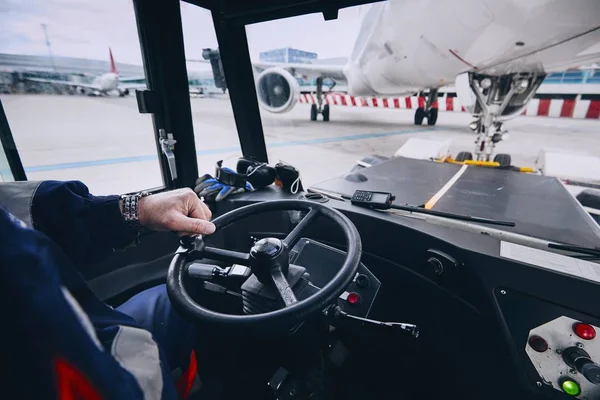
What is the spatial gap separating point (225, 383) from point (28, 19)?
5.88 ft

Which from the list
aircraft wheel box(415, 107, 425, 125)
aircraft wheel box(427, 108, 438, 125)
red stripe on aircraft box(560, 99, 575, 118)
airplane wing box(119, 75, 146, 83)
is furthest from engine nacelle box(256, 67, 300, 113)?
red stripe on aircraft box(560, 99, 575, 118)

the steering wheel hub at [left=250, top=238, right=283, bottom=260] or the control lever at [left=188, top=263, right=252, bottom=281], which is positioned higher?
the steering wheel hub at [left=250, top=238, right=283, bottom=260]

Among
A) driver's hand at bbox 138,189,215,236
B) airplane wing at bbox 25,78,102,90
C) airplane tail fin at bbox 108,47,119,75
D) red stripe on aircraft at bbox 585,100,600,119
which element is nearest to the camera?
driver's hand at bbox 138,189,215,236

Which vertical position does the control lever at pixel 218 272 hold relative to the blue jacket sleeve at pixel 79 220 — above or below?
below

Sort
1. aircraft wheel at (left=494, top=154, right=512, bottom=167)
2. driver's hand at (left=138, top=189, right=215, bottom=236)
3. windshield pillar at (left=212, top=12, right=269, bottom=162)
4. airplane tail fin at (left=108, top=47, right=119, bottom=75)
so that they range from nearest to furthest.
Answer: driver's hand at (left=138, top=189, right=215, bottom=236) < airplane tail fin at (left=108, top=47, right=119, bottom=75) < windshield pillar at (left=212, top=12, right=269, bottom=162) < aircraft wheel at (left=494, top=154, right=512, bottom=167)

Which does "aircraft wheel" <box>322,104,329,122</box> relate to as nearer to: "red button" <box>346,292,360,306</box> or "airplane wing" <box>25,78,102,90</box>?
"airplane wing" <box>25,78,102,90</box>

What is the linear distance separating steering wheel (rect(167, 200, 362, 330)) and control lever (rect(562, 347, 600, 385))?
611 mm

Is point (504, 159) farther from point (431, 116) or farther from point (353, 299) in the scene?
point (431, 116)

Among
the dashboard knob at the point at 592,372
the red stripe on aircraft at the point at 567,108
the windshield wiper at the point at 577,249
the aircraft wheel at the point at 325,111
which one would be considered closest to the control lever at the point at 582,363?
the dashboard knob at the point at 592,372

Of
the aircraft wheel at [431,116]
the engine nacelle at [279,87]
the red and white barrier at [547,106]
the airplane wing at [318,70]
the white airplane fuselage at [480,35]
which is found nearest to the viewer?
A: the white airplane fuselage at [480,35]

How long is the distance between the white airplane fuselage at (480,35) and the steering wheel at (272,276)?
6.84 feet

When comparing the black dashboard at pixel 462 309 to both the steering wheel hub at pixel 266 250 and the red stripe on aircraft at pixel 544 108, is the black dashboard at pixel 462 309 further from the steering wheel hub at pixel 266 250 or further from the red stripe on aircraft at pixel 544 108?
the red stripe on aircraft at pixel 544 108

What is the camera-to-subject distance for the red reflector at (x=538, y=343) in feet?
2.67

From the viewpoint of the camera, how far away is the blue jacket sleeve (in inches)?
32.5
